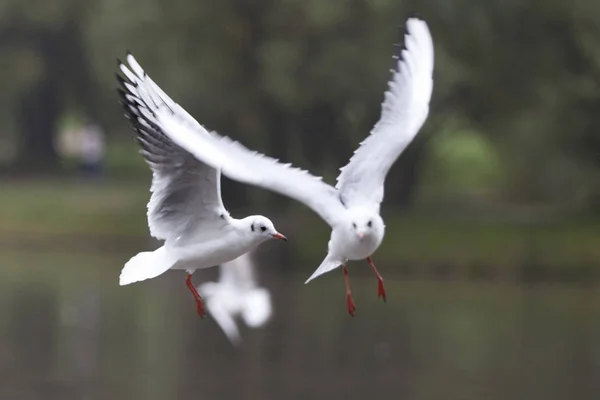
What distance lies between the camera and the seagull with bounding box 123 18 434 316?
775 cm

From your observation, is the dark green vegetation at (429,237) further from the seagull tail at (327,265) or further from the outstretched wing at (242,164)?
the outstretched wing at (242,164)

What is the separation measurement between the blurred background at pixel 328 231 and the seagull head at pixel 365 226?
11252 mm

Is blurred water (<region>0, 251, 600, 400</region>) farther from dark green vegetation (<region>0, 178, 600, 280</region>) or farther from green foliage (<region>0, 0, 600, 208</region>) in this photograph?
green foliage (<region>0, 0, 600, 208</region>)

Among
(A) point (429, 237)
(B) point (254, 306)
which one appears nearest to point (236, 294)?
(B) point (254, 306)

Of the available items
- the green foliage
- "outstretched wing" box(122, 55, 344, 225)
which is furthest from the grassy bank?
"outstretched wing" box(122, 55, 344, 225)

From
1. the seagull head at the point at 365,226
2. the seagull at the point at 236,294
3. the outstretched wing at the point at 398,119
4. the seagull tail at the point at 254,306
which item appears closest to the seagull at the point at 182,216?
the outstretched wing at the point at 398,119

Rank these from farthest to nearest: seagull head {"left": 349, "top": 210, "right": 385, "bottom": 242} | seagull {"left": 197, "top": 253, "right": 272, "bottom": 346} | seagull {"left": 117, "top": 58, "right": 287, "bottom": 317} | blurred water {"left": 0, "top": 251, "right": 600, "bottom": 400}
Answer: blurred water {"left": 0, "top": 251, "right": 600, "bottom": 400} < seagull {"left": 197, "top": 253, "right": 272, "bottom": 346} < seagull {"left": 117, "top": 58, "right": 287, "bottom": 317} < seagull head {"left": 349, "top": 210, "right": 385, "bottom": 242}

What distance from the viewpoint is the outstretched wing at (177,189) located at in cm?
867

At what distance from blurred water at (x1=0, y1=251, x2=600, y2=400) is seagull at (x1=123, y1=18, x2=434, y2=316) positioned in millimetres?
10158

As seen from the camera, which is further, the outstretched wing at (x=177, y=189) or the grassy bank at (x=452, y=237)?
the grassy bank at (x=452, y=237)

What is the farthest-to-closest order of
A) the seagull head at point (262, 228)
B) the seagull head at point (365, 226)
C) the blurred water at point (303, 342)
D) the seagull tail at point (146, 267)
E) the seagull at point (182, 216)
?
the blurred water at point (303, 342) → the seagull tail at point (146, 267) → the seagull at point (182, 216) → the seagull head at point (262, 228) → the seagull head at point (365, 226)

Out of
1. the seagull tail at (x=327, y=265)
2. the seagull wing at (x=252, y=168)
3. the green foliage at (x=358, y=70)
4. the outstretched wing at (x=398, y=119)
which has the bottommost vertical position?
the seagull tail at (x=327, y=265)

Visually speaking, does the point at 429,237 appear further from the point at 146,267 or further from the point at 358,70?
the point at 146,267

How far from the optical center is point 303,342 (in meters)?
22.3
